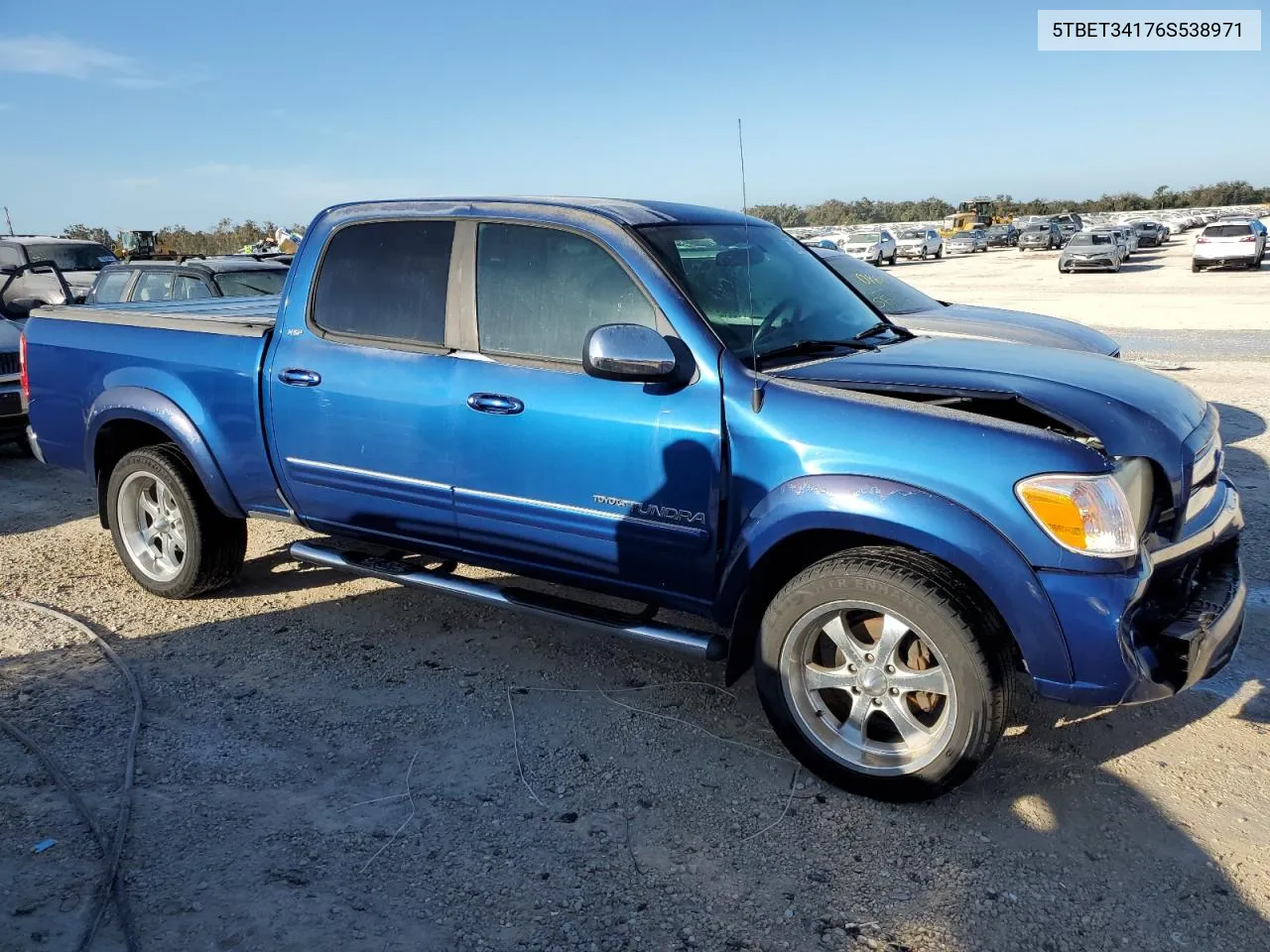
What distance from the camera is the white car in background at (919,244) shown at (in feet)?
155

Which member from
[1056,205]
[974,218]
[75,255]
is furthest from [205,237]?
[1056,205]

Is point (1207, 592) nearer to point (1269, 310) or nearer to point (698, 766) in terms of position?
point (698, 766)

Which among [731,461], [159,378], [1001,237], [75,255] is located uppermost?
[1001,237]

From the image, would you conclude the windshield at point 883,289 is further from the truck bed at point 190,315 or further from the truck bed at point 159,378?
the truck bed at point 159,378

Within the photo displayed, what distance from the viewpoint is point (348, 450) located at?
4344 mm

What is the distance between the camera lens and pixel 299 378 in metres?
4.45

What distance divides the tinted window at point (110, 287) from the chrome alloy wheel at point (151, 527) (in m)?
5.75

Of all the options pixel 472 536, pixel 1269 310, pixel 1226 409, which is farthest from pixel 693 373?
pixel 1269 310

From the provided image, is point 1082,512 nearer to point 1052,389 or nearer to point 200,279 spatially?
point 1052,389

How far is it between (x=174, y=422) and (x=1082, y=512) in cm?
404

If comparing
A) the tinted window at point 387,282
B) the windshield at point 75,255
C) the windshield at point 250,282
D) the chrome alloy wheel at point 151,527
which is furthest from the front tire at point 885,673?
the windshield at point 75,255

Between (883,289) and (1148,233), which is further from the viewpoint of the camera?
(1148,233)

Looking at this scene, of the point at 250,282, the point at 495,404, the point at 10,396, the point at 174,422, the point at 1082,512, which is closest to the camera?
the point at 1082,512

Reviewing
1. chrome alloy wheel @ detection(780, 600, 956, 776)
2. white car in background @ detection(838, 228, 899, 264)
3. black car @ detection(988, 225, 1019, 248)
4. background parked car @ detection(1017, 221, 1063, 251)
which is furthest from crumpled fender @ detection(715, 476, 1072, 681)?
black car @ detection(988, 225, 1019, 248)
